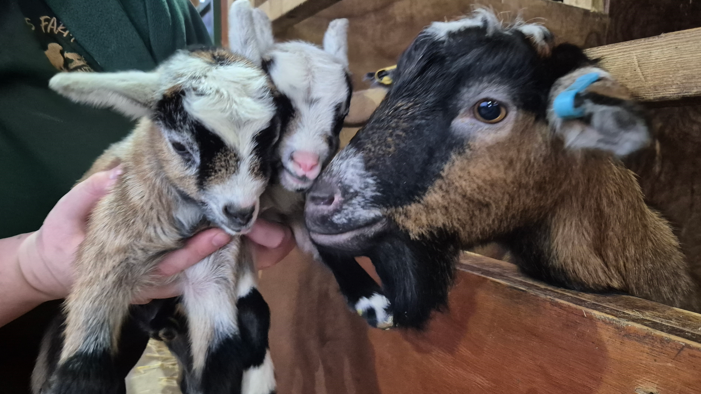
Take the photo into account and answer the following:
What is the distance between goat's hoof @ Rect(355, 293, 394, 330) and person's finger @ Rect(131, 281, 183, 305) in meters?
0.44

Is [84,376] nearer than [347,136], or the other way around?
[84,376]

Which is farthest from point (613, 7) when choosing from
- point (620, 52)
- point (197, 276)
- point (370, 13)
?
point (197, 276)

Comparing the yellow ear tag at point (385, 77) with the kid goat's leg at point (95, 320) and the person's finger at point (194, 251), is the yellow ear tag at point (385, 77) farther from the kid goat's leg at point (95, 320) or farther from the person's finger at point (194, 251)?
the kid goat's leg at point (95, 320)

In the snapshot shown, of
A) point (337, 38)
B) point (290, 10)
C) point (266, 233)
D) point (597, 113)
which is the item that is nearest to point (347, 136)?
point (290, 10)

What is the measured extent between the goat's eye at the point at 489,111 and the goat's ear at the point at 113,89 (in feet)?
1.90

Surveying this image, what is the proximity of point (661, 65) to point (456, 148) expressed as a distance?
451 mm

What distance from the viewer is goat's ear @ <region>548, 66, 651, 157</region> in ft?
1.84

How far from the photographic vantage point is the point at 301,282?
1752mm

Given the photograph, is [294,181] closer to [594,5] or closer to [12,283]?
[12,283]

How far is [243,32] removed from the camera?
83 cm

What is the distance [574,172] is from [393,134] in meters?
0.35

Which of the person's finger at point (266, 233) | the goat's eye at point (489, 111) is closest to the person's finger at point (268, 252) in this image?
the person's finger at point (266, 233)

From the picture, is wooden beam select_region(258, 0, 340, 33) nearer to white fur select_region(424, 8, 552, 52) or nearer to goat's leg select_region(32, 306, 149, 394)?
white fur select_region(424, 8, 552, 52)

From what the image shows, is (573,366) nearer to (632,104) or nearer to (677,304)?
(677,304)
